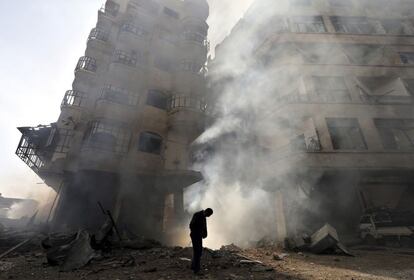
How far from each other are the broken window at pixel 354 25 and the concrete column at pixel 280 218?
50.0ft

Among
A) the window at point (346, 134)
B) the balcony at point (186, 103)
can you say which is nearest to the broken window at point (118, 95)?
the balcony at point (186, 103)

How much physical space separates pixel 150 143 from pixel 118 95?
3207mm

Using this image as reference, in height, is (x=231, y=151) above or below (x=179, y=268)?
above

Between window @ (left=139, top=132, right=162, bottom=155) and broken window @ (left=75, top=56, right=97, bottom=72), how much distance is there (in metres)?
6.24

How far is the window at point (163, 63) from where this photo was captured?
1434 centimetres

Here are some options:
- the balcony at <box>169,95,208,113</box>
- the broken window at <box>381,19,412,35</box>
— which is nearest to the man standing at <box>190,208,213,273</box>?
the balcony at <box>169,95,208,113</box>

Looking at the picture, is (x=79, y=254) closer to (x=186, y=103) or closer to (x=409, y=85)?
(x=186, y=103)

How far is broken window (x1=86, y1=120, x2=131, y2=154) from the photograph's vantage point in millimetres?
10531

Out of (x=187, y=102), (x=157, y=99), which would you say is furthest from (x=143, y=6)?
(x=187, y=102)

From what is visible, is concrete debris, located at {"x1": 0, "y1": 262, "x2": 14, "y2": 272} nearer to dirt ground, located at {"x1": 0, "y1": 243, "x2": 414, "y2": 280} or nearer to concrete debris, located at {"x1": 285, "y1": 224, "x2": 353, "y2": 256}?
dirt ground, located at {"x1": 0, "y1": 243, "x2": 414, "y2": 280}

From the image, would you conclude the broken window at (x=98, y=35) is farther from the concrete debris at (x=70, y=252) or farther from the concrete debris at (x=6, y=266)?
the concrete debris at (x=6, y=266)

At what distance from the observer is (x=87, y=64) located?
14.1 m

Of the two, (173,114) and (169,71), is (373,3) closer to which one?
(169,71)

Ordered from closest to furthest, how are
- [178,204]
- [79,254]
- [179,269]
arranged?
[179,269], [79,254], [178,204]
